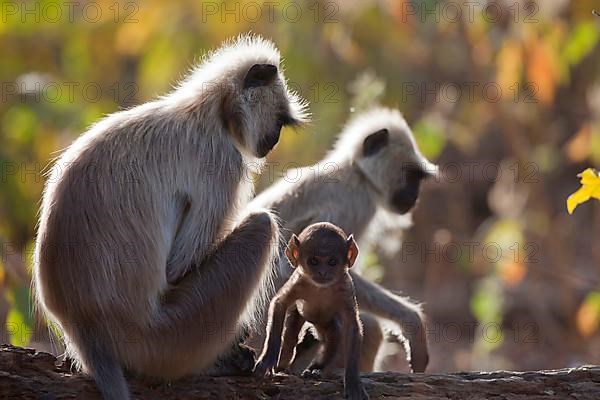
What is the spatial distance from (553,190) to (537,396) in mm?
10939

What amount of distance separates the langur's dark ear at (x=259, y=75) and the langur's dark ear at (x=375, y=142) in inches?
78.1

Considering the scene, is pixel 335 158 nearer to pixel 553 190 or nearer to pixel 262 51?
pixel 262 51

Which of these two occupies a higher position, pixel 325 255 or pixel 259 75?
pixel 259 75

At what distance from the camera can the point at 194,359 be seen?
199 inches

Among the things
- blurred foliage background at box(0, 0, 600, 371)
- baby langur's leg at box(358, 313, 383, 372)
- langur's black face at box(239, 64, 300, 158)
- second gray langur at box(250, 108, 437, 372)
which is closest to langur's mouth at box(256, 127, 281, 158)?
langur's black face at box(239, 64, 300, 158)

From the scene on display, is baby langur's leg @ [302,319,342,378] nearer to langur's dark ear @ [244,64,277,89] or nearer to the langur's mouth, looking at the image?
the langur's mouth

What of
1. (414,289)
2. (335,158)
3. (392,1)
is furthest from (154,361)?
(414,289)

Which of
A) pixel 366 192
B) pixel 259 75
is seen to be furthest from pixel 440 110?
pixel 259 75

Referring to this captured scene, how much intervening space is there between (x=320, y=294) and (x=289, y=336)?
463 mm

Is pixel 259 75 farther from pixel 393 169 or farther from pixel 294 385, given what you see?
pixel 393 169

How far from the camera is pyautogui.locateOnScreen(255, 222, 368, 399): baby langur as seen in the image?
206 inches

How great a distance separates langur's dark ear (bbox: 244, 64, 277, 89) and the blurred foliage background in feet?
9.51

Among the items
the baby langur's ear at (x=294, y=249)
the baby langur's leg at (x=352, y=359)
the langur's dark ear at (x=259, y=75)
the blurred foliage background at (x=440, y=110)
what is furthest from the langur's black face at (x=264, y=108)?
the blurred foliage background at (x=440, y=110)

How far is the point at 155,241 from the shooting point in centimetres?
502
